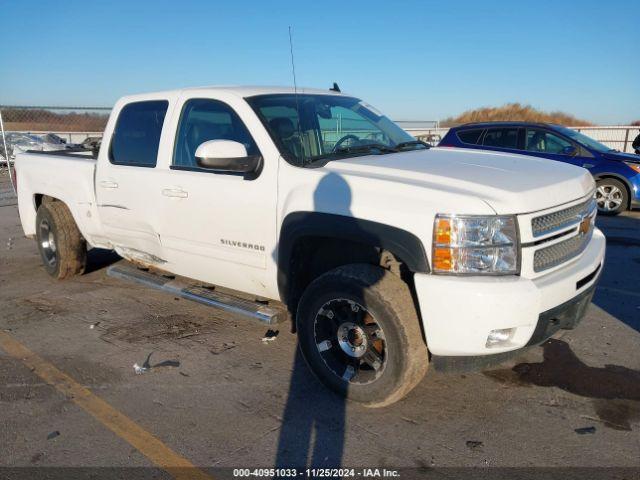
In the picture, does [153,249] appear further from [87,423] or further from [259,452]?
[259,452]

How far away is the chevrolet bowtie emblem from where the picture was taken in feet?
11.2

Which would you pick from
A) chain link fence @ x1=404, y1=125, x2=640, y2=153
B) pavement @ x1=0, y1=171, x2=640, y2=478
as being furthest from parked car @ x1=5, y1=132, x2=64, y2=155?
pavement @ x1=0, y1=171, x2=640, y2=478

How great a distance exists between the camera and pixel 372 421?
10.3 feet

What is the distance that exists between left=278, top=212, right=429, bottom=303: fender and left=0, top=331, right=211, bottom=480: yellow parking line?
1.24 metres

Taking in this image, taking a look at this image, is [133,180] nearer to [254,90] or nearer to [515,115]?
[254,90]

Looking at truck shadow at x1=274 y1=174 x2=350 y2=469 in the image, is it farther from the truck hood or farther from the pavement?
the truck hood

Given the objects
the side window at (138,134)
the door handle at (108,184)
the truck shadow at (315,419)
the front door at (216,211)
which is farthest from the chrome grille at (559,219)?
the door handle at (108,184)

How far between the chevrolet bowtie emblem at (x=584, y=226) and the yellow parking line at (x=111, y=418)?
270 cm

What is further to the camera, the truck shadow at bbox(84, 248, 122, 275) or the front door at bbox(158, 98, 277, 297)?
the truck shadow at bbox(84, 248, 122, 275)

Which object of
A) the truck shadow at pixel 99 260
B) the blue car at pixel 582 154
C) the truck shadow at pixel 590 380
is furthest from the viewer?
the blue car at pixel 582 154

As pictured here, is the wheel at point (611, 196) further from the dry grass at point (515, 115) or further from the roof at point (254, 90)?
the dry grass at point (515, 115)

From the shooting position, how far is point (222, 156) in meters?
3.47

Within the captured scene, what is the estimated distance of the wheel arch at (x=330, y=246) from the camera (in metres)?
2.90

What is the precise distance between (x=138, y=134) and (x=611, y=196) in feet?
29.1
